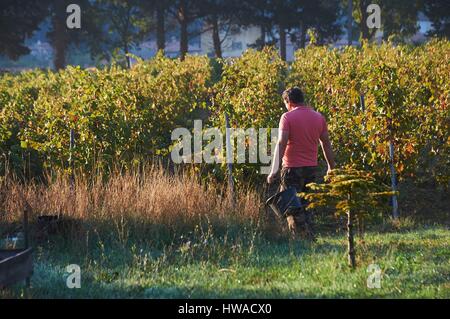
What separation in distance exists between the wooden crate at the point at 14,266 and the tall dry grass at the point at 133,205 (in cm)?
231

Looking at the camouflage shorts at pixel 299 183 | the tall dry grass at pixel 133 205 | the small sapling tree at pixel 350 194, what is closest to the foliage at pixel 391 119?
the tall dry grass at pixel 133 205

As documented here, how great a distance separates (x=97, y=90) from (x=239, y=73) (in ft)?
6.56

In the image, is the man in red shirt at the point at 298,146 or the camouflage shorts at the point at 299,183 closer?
the man in red shirt at the point at 298,146

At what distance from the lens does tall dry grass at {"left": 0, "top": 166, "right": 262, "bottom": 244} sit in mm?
9641

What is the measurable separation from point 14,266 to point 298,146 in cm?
364

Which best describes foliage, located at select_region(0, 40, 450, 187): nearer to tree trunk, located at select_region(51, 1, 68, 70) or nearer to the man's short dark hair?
the man's short dark hair

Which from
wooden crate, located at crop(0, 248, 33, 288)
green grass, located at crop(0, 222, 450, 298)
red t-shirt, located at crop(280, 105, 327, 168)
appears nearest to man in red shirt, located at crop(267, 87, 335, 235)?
red t-shirt, located at crop(280, 105, 327, 168)

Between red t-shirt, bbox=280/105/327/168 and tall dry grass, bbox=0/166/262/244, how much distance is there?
2.83 feet

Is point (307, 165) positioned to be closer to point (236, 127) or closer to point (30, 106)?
point (236, 127)

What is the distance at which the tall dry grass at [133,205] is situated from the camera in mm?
9641

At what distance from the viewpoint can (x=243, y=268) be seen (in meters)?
7.91

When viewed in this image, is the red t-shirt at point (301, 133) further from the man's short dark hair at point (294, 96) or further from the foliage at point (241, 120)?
the foliage at point (241, 120)

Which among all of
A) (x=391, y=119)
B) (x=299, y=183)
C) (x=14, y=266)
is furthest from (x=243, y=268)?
(x=391, y=119)

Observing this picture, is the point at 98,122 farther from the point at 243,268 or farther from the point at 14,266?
the point at 14,266
